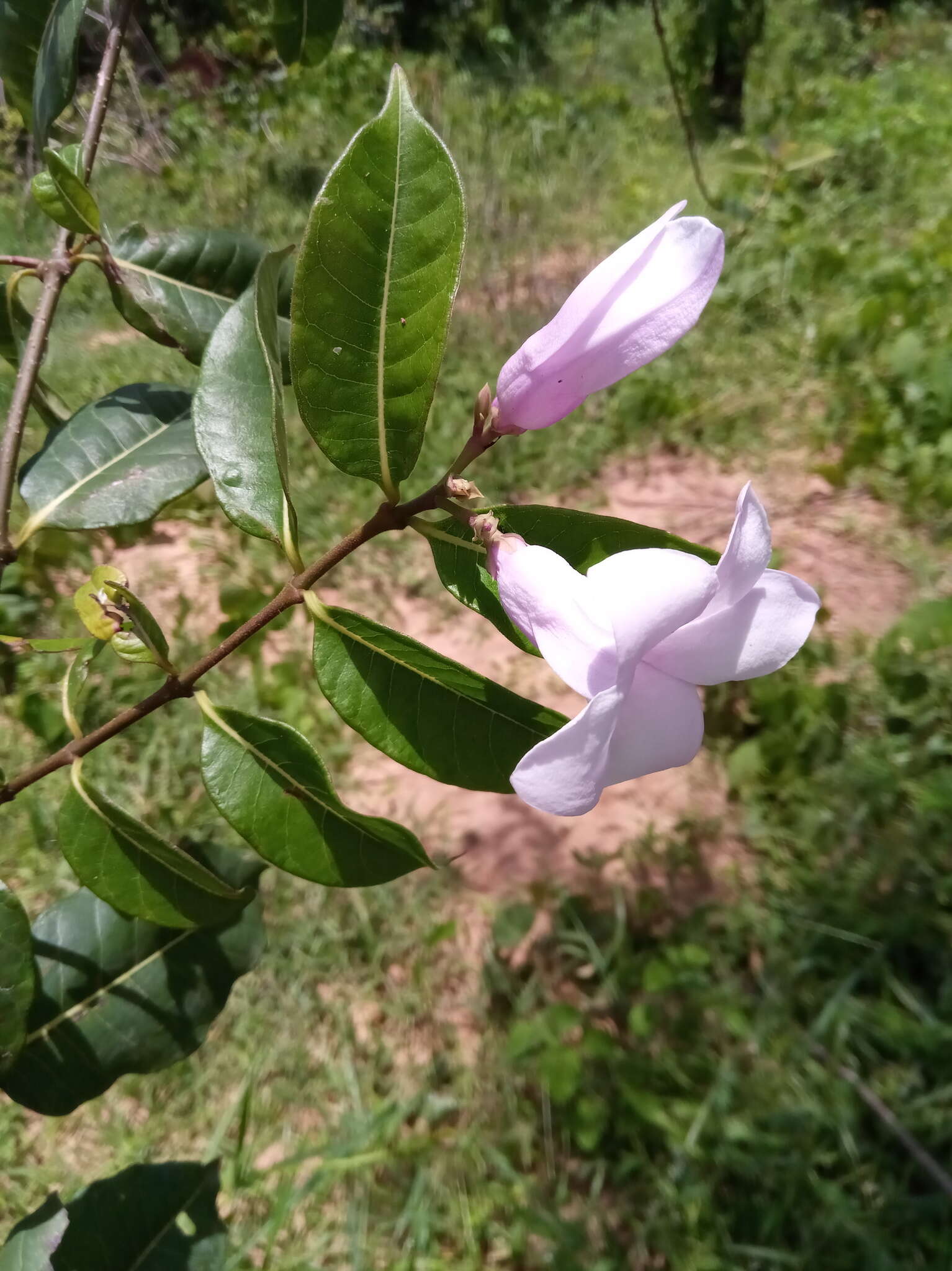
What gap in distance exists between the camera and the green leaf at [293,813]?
60 cm

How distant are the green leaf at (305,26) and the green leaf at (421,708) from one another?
0.71m

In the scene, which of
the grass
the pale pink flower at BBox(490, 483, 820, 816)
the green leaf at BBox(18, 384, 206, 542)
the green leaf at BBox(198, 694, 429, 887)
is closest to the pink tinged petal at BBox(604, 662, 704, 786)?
the pale pink flower at BBox(490, 483, 820, 816)

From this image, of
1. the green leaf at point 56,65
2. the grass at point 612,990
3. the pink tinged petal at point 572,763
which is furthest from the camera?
the grass at point 612,990

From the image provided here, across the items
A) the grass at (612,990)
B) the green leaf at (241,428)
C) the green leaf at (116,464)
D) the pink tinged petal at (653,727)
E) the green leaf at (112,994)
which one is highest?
the green leaf at (241,428)

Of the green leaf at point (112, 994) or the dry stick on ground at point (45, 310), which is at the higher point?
the dry stick on ground at point (45, 310)

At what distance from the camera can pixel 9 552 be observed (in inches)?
27.1

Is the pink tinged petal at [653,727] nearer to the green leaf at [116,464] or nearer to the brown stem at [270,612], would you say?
the brown stem at [270,612]

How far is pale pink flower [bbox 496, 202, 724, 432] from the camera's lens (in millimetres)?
485

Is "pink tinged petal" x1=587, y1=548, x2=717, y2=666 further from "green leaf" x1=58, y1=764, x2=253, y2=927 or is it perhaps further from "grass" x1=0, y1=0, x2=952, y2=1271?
"grass" x1=0, y1=0, x2=952, y2=1271

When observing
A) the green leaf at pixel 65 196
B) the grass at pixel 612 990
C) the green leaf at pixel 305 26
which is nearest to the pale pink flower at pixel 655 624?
Result: the green leaf at pixel 65 196

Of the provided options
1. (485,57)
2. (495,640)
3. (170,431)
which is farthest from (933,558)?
(485,57)

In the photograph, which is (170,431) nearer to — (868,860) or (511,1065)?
(511,1065)

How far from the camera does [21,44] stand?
833 mm

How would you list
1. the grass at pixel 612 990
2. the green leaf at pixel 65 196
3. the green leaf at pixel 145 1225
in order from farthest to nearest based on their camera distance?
the grass at pixel 612 990, the green leaf at pixel 145 1225, the green leaf at pixel 65 196
